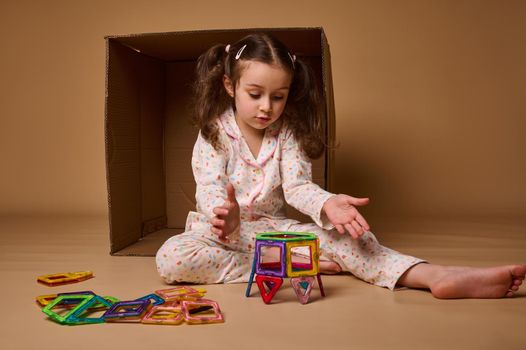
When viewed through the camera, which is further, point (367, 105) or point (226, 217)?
point (367, 105)

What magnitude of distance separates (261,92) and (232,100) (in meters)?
0.19

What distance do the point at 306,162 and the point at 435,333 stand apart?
0.64 meters

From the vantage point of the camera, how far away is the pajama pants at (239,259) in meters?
1.22

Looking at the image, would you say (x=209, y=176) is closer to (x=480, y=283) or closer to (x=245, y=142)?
(x=245, y=142)

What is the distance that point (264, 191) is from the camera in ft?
4.75

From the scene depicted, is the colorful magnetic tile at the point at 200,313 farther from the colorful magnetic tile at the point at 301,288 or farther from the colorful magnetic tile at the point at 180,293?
the colorful magnetic tile at the point at 301,288

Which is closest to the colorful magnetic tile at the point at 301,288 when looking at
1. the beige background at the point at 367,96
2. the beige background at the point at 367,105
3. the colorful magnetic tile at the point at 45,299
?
the colorful magnetic tile at the point at 45,299

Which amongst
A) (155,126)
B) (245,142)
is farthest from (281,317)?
(155,126)

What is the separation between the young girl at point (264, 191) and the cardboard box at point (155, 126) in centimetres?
7

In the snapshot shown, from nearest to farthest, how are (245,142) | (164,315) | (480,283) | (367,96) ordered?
(164,315), (480,283), (245,142), (367,96)

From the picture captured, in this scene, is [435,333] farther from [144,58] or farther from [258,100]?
[144,58]

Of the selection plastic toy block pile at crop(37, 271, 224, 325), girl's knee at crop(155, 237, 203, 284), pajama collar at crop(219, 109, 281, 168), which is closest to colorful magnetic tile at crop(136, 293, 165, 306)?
plastic toy block pile at crop(37, 271, 224, 325)

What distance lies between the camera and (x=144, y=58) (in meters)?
1.84

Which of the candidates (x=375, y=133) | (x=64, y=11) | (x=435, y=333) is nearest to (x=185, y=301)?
(x=435, y=333)
